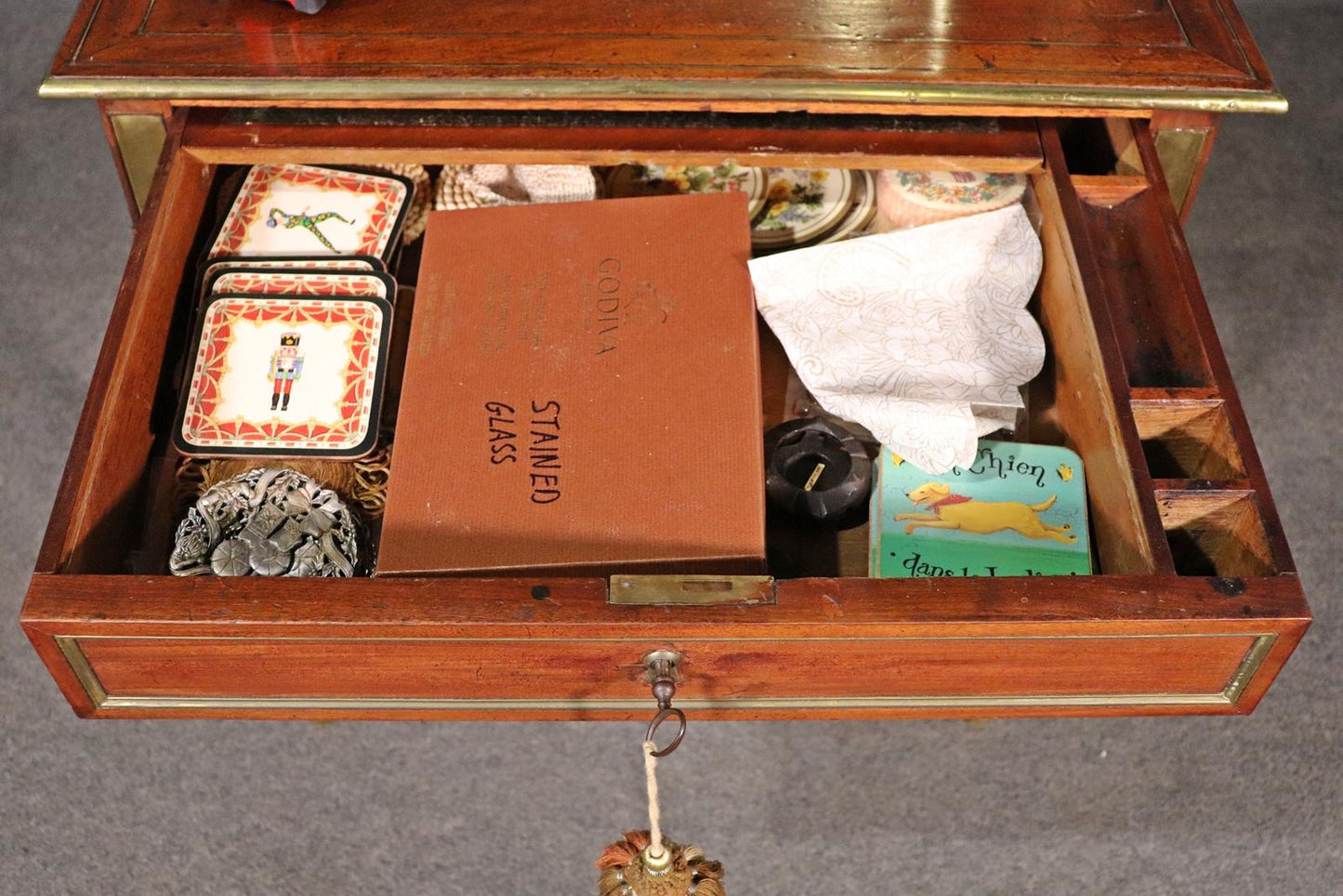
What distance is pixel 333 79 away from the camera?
117 centimetres

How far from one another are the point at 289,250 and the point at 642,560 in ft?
1.63

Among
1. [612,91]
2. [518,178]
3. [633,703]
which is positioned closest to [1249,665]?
[633,703]

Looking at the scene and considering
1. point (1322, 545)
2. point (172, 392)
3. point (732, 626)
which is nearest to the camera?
point (732, 626)

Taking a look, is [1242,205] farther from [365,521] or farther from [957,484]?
[365,521]

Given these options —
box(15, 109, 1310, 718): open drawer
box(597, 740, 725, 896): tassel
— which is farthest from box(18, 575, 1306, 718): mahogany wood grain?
box(597, 740, 725, 896): tassel

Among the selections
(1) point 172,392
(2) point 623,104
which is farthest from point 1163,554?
(1) point 172,392

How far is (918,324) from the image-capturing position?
1.21m

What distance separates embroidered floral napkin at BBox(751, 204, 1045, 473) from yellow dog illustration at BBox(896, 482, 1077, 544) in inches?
1.2

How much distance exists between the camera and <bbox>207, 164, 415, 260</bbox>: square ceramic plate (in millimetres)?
1245

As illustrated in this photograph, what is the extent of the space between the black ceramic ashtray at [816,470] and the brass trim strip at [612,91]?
11.3 inches

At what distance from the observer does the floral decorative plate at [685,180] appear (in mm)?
1354

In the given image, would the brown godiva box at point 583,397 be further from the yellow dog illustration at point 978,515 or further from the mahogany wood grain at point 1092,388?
the mahogany wood grain at point 1092,388

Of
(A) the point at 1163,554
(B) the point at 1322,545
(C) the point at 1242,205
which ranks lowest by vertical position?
(A) the point at 1163,554


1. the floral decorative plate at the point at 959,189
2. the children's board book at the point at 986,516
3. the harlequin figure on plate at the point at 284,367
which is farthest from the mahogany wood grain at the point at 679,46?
the children's board book at the point at 986,516
